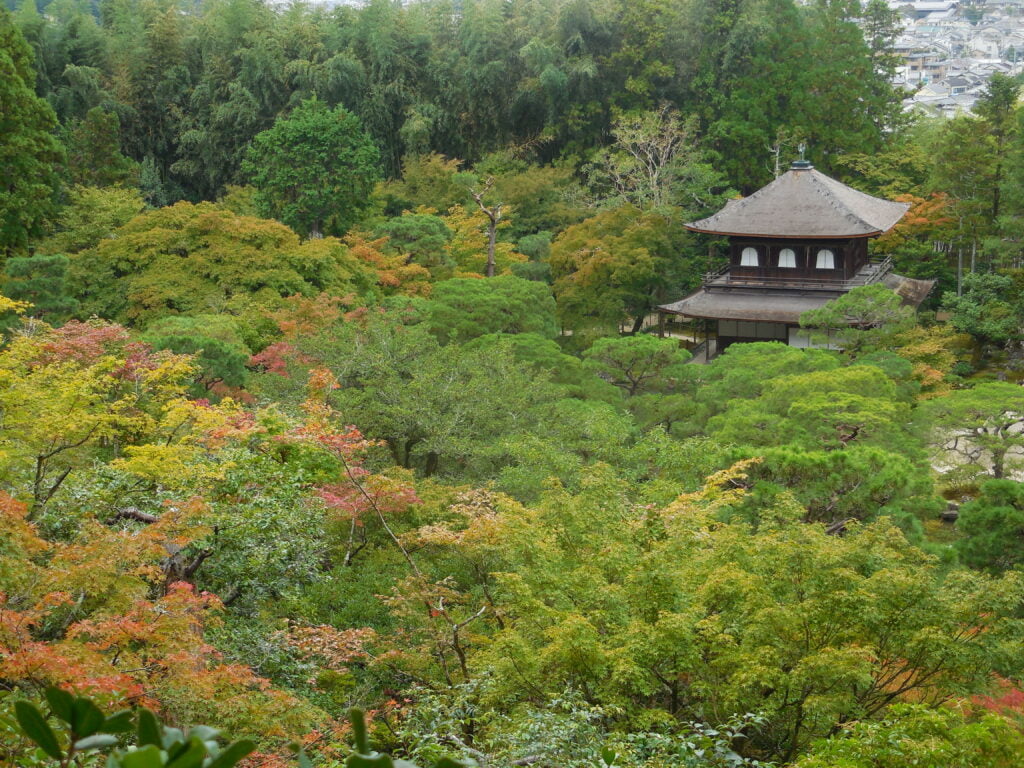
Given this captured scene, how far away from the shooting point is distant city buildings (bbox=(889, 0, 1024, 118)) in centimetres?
9153

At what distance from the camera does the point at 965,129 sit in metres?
27.8

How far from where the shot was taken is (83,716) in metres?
1.44

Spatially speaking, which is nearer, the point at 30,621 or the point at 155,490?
the point at 30,621

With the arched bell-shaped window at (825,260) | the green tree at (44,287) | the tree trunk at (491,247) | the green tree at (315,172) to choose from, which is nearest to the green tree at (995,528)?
the arched bell-shaped window at (825,260)

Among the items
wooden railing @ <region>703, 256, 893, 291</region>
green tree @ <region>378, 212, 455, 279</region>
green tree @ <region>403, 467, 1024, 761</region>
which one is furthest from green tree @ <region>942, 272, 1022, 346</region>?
green tree @ <region>403, 467, 1024, 761</region>

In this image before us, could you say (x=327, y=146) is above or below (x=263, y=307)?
above

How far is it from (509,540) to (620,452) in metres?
5.15

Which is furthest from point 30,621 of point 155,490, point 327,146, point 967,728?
point 327,146

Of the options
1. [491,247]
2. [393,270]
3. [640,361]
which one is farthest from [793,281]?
[393,270]

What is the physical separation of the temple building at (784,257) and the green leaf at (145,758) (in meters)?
26.3

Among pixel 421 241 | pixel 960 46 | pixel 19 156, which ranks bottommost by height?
pixel 421 241

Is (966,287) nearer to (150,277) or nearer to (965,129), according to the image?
(965,129)

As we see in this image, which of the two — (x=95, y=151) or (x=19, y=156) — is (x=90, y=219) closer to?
(x=19, y=156)

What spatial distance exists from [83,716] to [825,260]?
92.7 feet
